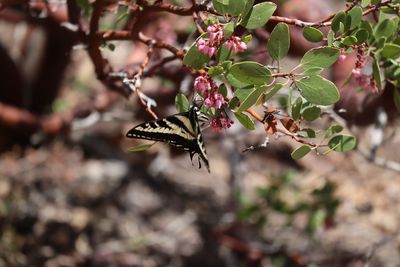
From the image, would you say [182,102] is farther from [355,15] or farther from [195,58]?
[355,15]

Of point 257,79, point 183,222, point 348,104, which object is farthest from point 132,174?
point 257,79

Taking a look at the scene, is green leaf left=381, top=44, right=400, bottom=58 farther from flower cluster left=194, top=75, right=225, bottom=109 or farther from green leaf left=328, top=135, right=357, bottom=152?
flower cluster left=194, top=75, right=225, bottom=109

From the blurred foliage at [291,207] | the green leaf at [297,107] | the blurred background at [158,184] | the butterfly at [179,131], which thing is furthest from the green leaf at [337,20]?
the blurred foliage at [291,207]

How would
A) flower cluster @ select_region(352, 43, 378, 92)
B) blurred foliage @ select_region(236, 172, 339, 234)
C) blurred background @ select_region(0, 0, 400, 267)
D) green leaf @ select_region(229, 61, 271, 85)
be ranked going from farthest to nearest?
blurred background @ select_region(0, 0, 400, 267) → blurred foliage @ select_region(236, 172, 339, 234) → flower cluster @ select_region(352, 43, 378, 92) → green leaf @ select_region(229, 61, 271, 85)

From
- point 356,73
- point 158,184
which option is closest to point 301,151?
point 356,73

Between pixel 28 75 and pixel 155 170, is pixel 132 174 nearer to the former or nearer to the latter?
pixel 155 170

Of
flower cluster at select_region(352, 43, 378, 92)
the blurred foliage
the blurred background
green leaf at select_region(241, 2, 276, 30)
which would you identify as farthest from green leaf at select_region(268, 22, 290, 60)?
the blurred foliage

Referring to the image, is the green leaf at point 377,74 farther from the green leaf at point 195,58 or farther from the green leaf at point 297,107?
the green leaf at point 195,58
